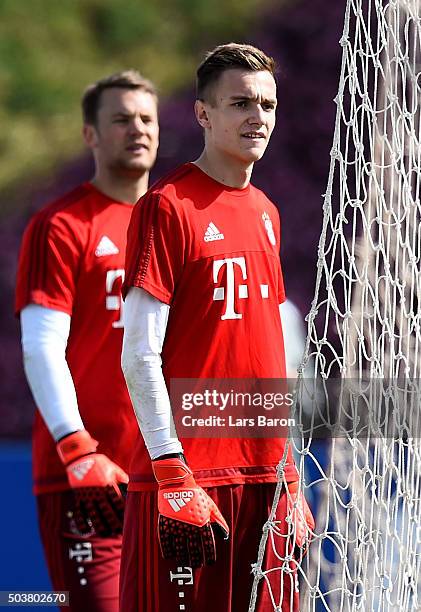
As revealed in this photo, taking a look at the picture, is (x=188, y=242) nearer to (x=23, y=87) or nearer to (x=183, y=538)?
(x=183, y=538)

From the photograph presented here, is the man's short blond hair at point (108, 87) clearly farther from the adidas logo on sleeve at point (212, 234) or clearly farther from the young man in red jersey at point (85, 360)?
the adidas logo on sleeve at point (212, 234)

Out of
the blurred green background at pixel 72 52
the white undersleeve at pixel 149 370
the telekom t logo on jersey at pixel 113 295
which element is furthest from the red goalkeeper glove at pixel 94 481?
the blurred green background at pixel 72 52

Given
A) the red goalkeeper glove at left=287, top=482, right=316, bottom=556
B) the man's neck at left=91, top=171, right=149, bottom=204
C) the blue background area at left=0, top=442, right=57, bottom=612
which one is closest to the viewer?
the red goalkeeper glove at left=287, top=482, right=316, bottom=556

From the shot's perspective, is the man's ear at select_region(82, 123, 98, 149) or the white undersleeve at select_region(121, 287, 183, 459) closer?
the white undersleeve at select_region(121, 287, 183, 459)

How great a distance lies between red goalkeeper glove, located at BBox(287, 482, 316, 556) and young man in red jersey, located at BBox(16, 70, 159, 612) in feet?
2.25

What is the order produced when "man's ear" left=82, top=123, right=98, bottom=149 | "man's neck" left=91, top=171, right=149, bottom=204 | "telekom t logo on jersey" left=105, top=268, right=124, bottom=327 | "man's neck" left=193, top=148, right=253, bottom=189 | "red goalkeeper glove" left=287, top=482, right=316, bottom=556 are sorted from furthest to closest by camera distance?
1. "man's ear" left=82, top=123, right=98, bottom=149
2. "man's neck" left=91, top=171, right=149, bottom=204
3. "telekom t logo on jersey" left=105, top=268, right=124, bottom=327
4. "man's neck" left=193, top=148, right=253, bottom=189
5. "red goalkeeper glove" left=287, top=482, right=316, bottom=556

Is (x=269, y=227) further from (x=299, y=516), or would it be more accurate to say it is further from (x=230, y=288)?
(x=299, y=516)

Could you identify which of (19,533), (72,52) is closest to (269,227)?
(19,533)

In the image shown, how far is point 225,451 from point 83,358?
→ 98cm

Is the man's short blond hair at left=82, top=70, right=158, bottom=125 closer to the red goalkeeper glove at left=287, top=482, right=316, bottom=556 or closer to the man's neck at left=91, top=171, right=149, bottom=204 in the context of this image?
the man's neck at left=91, top=171, right=149, bottom=204

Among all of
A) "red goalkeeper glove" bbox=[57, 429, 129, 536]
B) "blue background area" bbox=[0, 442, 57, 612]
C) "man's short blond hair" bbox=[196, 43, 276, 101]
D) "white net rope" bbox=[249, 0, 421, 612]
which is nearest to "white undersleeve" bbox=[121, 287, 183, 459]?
"white net rope" bbox=[249, 0, 421, 612]

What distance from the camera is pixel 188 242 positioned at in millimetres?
3049

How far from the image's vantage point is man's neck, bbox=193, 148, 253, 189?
320 cm

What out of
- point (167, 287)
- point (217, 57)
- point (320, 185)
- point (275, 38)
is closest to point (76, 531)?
point (167, 287)
